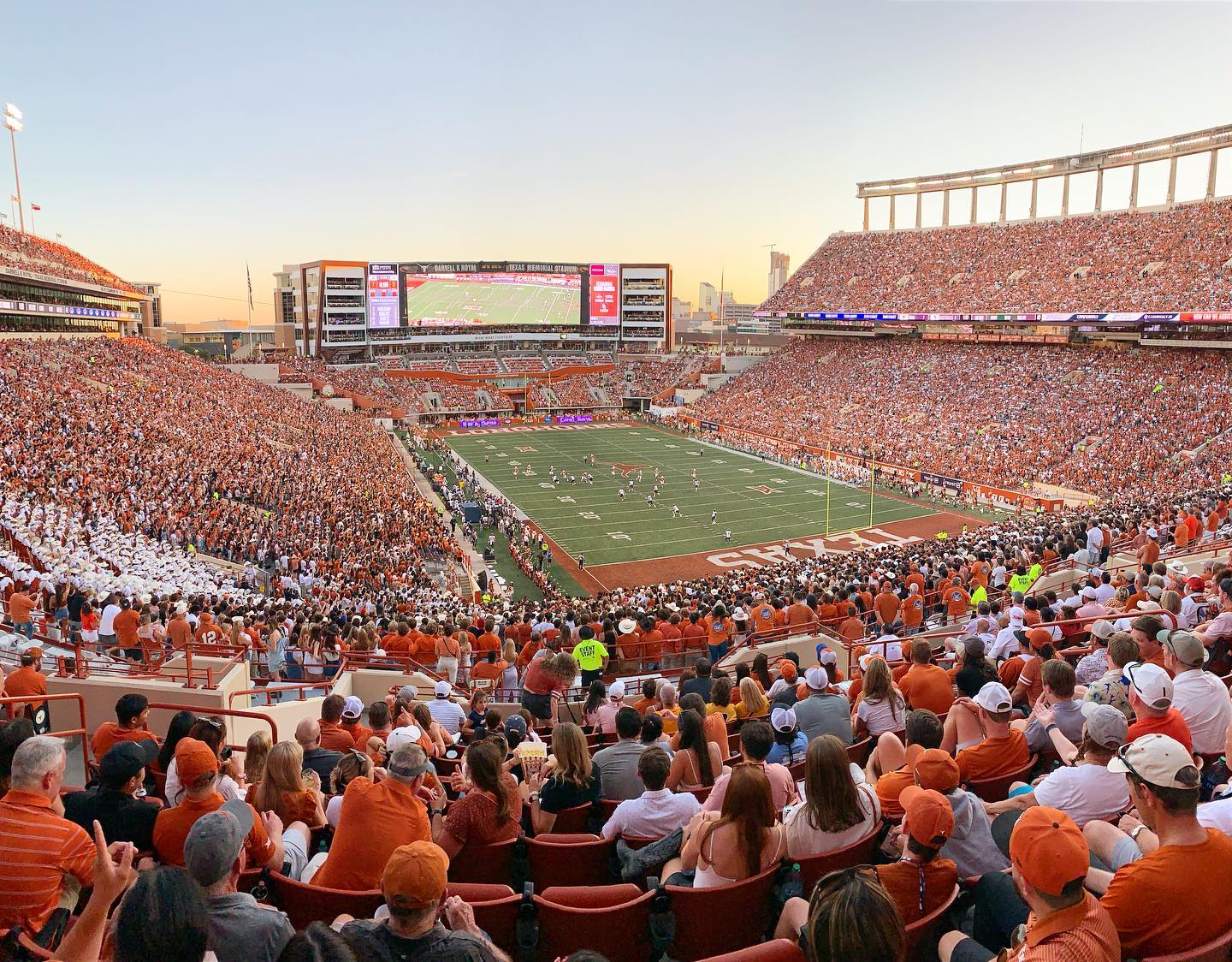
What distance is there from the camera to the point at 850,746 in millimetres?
6008

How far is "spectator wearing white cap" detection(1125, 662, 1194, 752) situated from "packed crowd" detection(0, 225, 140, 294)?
1922 inches

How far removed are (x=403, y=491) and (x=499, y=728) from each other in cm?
2644

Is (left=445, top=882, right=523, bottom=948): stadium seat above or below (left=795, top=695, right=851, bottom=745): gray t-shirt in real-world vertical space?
above

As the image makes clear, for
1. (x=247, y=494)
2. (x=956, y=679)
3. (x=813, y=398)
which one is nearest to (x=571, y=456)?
(x=813, y=398)

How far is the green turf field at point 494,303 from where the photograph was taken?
74.1 meters

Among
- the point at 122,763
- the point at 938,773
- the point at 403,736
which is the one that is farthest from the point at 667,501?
the point at 122,763

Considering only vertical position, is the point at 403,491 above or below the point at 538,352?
below

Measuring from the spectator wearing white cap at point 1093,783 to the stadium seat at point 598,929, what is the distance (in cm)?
189

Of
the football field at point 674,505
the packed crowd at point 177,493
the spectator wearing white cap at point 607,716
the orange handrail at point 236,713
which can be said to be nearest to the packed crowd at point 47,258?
the packed crowd at point 177,493

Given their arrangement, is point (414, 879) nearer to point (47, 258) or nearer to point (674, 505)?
point (674, 505)

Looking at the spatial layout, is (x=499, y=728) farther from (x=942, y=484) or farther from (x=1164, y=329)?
(x=1164, y=329)

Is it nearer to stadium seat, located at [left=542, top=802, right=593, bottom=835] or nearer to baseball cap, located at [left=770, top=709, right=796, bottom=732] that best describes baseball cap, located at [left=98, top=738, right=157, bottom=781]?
stadium seat, located at [left=542, top=802, right=593, bottom=835]

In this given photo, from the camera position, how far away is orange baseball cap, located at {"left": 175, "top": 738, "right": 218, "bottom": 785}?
4.02 m

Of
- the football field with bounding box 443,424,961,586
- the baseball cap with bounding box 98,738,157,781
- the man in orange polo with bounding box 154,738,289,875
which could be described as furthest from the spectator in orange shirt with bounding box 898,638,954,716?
the football field with bounding box 443,424,961,586
